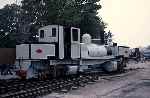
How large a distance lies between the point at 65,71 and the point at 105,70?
7.22 meters

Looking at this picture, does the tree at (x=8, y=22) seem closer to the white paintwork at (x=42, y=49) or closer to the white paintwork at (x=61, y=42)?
the white paintwork at (x=61, y=42)

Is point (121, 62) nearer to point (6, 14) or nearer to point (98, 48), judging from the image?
point (98, 48)

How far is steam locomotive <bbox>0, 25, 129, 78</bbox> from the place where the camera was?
19.2 m

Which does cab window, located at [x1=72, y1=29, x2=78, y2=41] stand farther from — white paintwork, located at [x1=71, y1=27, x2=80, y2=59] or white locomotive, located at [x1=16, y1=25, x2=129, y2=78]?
white paintwork, located at [x1=71, y1=27, x2=80, y2=59]

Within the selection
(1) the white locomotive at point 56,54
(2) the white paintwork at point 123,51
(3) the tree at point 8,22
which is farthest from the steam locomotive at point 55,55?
(3) the tree at point 8,22

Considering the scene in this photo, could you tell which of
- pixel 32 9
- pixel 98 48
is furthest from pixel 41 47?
pixel 32 9

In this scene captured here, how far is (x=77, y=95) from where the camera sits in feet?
48.6

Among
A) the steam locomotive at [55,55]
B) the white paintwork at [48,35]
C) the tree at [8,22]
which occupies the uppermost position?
the tree at [8,22]

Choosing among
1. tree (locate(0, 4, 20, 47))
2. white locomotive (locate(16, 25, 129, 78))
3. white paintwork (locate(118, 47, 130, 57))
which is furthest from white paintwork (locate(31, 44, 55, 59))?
tree (locate(0, 4, 20, 47))

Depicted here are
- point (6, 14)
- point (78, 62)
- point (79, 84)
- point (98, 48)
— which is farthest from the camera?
point (6, 14)

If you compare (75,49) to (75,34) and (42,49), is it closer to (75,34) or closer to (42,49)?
(75,34)

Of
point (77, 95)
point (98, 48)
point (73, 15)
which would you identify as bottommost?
point (77, 95)

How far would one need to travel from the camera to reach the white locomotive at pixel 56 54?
19.3 m

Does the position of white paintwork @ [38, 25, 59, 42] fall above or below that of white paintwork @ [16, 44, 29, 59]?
above
